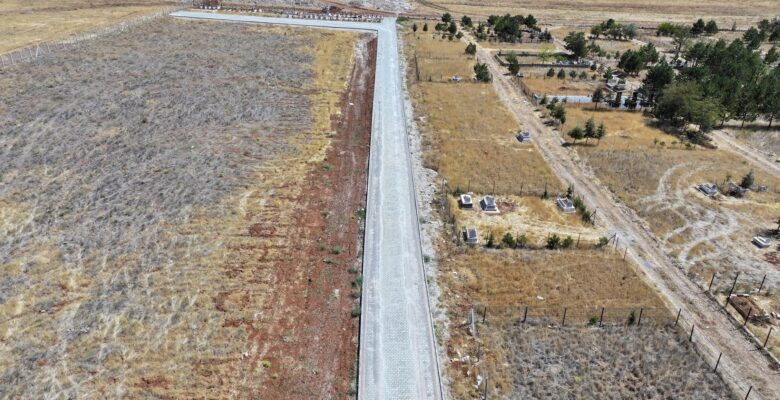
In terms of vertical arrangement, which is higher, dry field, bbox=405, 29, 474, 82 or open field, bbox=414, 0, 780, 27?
open field, bbox=414, 0, 780, 27

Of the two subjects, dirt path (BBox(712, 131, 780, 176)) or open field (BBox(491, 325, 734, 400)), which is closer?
open field (BBox(491, 325, 734, 400))

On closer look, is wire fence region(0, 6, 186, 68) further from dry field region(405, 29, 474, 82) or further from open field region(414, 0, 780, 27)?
open field region(414, 0, 780, 27)

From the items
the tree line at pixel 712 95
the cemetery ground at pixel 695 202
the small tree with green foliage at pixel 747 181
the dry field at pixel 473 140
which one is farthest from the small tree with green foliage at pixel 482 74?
the small tree with green foliage at pixel 747 181

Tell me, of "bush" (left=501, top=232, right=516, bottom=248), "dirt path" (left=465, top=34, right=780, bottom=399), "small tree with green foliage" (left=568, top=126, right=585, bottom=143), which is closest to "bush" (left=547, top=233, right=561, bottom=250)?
"bush" (left=501, top=232, right=516, bottom=248)

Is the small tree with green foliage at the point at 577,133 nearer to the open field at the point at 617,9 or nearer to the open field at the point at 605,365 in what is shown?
the open field at the point at 605,365

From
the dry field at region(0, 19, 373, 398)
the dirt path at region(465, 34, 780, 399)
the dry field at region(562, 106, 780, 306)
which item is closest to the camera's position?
the dry field at region(0, 19, 373, 398)

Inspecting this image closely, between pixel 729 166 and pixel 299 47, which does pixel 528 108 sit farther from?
pixel 299 47
